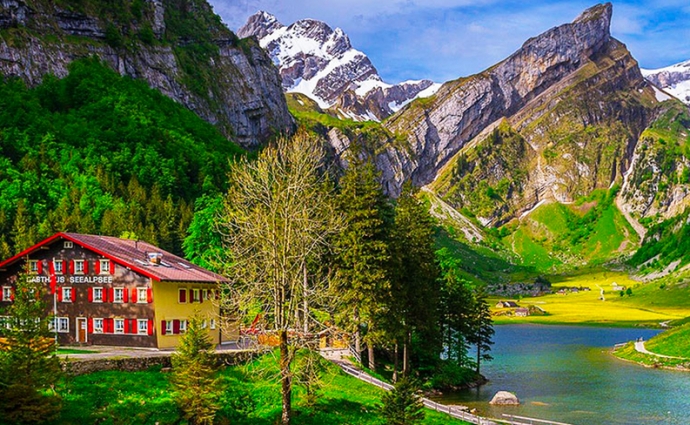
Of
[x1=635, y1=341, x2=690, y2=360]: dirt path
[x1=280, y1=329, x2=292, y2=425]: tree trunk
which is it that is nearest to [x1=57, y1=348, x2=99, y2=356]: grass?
[x1=280, y1=329, x2=292, y2=425]: tree trunk

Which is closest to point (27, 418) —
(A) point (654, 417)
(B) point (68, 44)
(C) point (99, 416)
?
(C) point (99, 416)

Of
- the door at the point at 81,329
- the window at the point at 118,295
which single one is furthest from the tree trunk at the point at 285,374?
the door at the point at 81,329

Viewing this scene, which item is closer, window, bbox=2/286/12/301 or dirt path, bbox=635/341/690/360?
window, bbox=2/286/12/301

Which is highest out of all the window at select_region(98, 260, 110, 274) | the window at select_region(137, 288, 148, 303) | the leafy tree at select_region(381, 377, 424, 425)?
the window at select_region(98, 260, 110, 274)

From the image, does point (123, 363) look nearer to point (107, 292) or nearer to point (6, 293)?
point (107, 292)

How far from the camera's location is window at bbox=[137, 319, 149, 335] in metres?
53.7

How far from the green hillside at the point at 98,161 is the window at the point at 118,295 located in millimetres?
45670

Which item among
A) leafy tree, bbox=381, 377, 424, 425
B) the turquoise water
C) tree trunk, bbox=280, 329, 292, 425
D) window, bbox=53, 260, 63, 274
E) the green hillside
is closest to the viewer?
tree trunk, bbox=280, 329, 292, 425

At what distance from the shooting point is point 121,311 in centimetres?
5472

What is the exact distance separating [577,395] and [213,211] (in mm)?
47173

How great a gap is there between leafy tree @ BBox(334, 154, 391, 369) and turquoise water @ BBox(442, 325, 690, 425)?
44.1ft

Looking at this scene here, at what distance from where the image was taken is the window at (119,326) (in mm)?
54469

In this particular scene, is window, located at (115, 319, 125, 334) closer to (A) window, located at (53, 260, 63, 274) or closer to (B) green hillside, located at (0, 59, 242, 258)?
(A) window, located at (53, 260, 63, 274)

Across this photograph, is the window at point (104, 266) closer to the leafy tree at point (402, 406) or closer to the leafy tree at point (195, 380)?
the leafy tree at point (195, 380)
